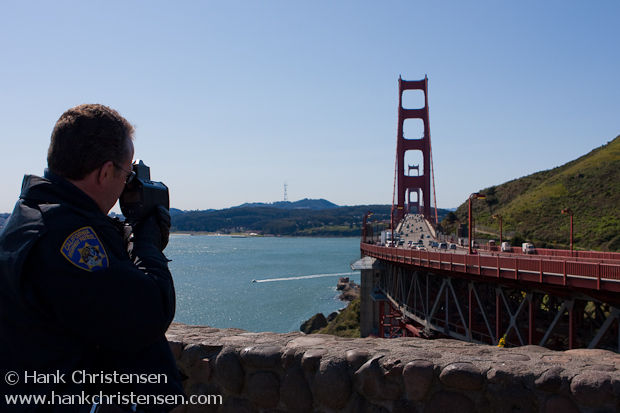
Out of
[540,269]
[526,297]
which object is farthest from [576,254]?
[540,269]

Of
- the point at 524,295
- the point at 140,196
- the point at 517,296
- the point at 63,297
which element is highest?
the point at 140,196

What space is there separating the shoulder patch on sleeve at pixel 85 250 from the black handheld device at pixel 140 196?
31 centimetres

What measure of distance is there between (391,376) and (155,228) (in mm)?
1658

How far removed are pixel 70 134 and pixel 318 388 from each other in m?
1.99

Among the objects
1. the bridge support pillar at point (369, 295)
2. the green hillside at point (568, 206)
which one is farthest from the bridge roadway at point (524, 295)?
the green hillside at point (568, 206)

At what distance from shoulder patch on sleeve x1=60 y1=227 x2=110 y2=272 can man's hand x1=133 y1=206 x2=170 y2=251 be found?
0.82 ft

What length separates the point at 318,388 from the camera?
9.17 ft

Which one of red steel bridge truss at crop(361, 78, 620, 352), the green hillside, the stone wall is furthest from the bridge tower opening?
the stone wall

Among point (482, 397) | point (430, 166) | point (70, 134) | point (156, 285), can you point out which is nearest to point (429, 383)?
point (482, 397)

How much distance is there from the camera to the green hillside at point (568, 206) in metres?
41.6

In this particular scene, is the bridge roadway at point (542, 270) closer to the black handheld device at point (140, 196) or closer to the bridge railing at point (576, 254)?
the bridge railing at point (576, 254)

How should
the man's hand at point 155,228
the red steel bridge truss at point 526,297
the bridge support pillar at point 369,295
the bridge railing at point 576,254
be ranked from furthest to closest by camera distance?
the bridge support pillar at point 369,295 < the bridge railing at point 576,254 < the red steel bridge truss at point 526,297 < the man's hand at point 155,228

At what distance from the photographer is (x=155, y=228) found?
65.2 inches

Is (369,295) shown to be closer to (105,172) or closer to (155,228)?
(155,228)
